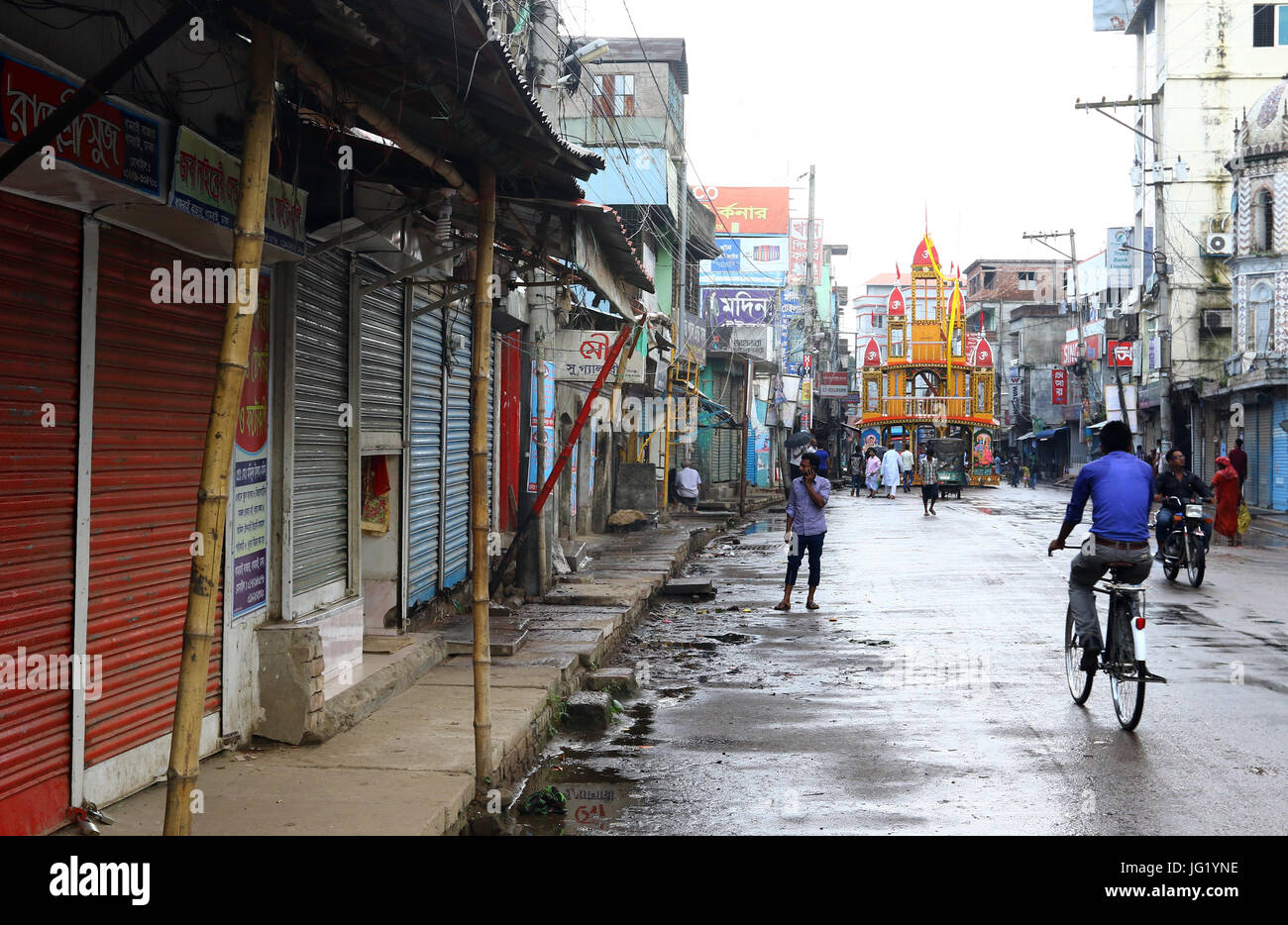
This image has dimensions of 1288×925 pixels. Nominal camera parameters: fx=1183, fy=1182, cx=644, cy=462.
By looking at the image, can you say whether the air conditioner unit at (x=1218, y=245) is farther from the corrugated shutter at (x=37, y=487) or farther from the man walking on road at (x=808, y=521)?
the corrugated shutter at (x=37, y=487)

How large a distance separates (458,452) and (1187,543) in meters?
9.56

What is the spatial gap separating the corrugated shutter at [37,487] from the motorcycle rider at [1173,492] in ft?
45.0

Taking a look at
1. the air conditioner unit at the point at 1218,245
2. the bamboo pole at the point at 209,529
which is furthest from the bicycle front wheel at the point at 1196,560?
the air conditioner unit at the point at 1218,245

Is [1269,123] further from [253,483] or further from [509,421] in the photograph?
[253,483]

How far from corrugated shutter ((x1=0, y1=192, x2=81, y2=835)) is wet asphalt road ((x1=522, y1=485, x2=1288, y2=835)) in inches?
89.8

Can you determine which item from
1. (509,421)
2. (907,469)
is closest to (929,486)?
(509,421)

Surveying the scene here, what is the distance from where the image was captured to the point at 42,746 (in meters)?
4.77

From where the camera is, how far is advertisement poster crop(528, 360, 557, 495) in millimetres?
13164

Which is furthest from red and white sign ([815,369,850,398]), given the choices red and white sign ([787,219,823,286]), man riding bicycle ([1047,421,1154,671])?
man riding bicycle ([1047,421,1154,671])

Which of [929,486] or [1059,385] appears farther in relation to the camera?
[1059,385]

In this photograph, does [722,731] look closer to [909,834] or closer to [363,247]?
[909,834]

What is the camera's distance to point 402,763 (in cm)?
618

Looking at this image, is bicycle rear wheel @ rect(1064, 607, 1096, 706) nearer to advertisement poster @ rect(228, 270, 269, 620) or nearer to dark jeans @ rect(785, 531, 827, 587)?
dark jeans @ rect(785, 531, 827, 587)
